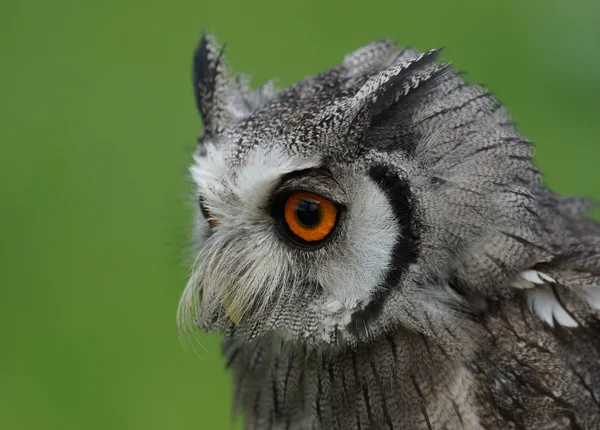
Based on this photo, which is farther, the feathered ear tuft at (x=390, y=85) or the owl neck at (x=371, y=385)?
the owl neck at (x=371, y=385)

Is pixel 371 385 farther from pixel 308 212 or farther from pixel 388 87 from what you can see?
pixel 388 87

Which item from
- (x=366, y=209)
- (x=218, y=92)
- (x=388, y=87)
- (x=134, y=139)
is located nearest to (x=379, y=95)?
(x=388, y=87)

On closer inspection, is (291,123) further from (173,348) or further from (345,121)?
(173,348)

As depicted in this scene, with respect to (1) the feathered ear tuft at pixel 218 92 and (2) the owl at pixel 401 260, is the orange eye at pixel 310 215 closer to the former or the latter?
(2) the owl at pixel 401 260

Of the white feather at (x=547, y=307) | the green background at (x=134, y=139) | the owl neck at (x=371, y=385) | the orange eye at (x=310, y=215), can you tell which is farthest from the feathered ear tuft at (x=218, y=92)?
the green background at (x=134, y=139)

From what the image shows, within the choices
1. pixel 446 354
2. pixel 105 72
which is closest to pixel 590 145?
pixel 105 72

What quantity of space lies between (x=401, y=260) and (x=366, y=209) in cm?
11

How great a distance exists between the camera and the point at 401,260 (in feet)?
4.37

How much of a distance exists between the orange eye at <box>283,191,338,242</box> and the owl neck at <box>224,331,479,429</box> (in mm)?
248

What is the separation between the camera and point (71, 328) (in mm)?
3256

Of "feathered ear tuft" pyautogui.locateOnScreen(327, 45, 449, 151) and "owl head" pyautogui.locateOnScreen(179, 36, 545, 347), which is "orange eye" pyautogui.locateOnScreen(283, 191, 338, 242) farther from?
"feathered ear tuft" pyautogui.locateOnScreen(327, 45, 449, 151)

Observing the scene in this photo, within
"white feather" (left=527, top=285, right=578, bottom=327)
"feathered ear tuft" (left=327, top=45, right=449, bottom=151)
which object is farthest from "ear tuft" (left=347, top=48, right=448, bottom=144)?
"white feather" (left=527, top=285, right=578, bottom=327)

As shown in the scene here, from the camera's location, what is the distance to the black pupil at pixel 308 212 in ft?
4.30

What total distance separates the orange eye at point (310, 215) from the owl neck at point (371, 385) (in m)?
0.25
